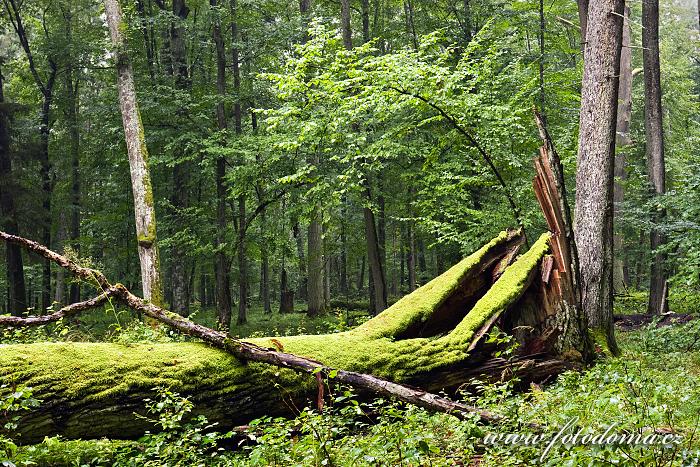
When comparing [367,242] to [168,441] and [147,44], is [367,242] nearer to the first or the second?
[168,441]

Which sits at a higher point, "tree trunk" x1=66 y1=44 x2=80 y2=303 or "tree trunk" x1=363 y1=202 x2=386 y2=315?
"tree trunk" x1=66 y1=44 x2=80 y2=303

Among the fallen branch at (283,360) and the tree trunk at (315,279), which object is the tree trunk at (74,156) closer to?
the tree trunk at (315,279)

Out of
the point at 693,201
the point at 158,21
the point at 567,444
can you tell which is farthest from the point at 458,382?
the point at 158,21

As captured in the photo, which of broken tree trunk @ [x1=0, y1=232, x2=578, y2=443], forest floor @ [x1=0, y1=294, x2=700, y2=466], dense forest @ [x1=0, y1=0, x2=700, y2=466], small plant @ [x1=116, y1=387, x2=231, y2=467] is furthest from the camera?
broken tree trunk @ [x1=0, y1=232, x2=578, y2=443]

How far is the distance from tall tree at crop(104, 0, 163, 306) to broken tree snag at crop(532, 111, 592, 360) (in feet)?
29.4

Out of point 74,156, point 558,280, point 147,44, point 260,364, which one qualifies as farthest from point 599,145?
point 74,156

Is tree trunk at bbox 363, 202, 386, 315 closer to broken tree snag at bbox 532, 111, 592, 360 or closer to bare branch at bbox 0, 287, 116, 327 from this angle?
broken tree snag at bbox 532, 111, 592, 360

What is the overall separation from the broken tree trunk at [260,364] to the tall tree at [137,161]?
6.85m

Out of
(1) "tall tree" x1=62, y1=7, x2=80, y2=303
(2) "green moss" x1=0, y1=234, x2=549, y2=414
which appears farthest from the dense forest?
(1) "tall tree" x1=62, y1=7, x2=80, y2=303

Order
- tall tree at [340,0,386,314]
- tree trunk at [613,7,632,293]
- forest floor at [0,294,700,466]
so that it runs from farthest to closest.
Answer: tree trunk at [613,7,632,293] → tall tree at [340,0,386,314] → forest floor at [0,294,700,466]

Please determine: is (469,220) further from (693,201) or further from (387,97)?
(693,201)

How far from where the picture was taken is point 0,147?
2022 cm

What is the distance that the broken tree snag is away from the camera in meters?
7.00

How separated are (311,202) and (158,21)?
7.20m
